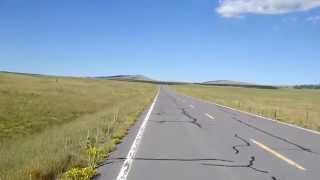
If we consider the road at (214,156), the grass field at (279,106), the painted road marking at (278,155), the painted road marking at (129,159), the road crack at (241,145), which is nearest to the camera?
the painted road marking at (129,159)

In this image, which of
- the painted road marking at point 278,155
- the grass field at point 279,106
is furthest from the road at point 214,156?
the grass field at point 279,106

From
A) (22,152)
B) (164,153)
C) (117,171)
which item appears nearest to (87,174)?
(117,171)

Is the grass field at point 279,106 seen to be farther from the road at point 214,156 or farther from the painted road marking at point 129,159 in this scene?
the painted road marking at point 129,159

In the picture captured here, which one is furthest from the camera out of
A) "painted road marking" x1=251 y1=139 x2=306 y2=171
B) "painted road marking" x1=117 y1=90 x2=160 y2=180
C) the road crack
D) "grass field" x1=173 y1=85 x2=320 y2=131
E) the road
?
"grass field" x1=173 y1=85 x2=320 y2=131

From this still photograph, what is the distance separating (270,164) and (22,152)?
6833 mm

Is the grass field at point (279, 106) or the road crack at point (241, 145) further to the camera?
the grass field at point (279, 106)

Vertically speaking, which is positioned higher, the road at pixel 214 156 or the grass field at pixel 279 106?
the road at pixel 214 156

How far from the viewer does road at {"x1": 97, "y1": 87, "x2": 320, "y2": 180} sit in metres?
9.30

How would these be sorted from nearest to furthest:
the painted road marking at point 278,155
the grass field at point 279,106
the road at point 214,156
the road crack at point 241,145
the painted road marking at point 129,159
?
the painted road marking at point 129,159 → the road at point 214,156 → the painted road marking at point 278,155 → the road crack at point 241,145 → the grass field at point 279,106

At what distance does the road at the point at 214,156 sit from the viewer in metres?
9.30

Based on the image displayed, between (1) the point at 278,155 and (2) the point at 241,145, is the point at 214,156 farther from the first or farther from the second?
(2) the point at 241,145

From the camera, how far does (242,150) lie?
12836 mm

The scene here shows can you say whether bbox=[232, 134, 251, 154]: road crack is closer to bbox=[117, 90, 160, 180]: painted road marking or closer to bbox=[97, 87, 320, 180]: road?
bbox=[97, 87, 320, 180]: road

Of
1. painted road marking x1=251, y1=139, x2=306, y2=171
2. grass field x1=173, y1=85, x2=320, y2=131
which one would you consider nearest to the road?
painted road marking x1=251, y1=139, x2=306, y2=171
